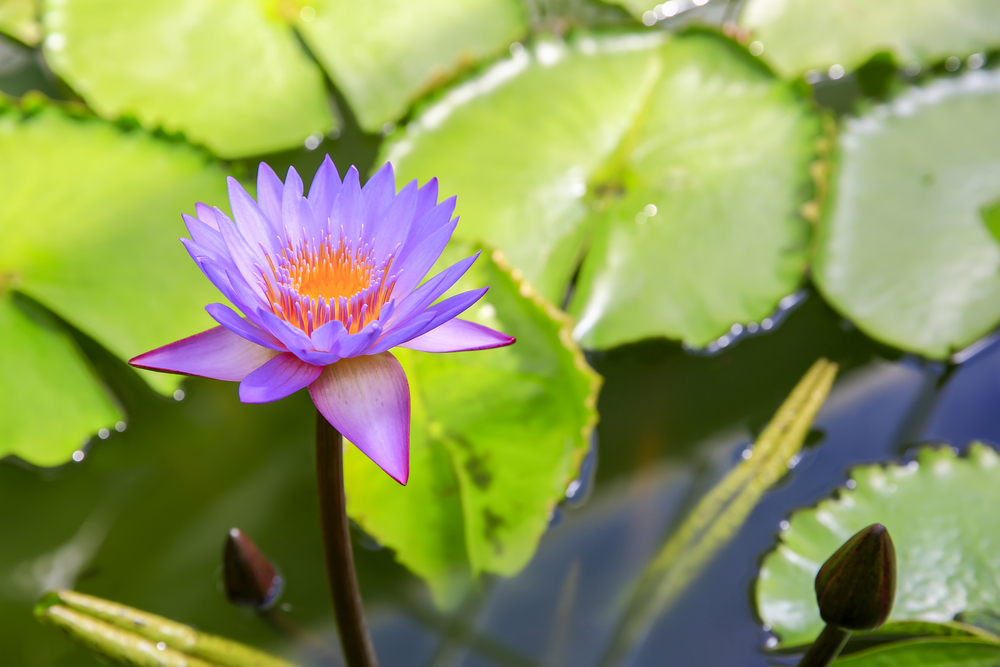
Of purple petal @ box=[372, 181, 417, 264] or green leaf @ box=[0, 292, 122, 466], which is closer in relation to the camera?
purple petal @ box=[372, 181, 417, 264]

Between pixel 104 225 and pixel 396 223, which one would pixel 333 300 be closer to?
pixel 396 223

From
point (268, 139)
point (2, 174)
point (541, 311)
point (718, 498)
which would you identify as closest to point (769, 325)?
point (718, 498)

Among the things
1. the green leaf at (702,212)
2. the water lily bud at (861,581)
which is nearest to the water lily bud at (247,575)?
the green leaf at (702,212)

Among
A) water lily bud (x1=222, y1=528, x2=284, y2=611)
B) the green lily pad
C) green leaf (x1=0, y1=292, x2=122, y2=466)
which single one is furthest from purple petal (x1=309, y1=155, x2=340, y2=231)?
green leaf (x1=0, y1=292, x2=122, y2=466)

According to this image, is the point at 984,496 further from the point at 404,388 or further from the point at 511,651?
the point at 404,388

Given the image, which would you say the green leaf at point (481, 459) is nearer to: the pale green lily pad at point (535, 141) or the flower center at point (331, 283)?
the pale green lily pad at point (535, 141)

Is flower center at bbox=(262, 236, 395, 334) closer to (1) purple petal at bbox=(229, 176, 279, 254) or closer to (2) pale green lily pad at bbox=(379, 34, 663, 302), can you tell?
(1) purple petal at bbox=(229, 176, 279, 254)

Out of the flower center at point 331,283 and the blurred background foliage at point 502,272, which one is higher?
the flower center at point 331,283
